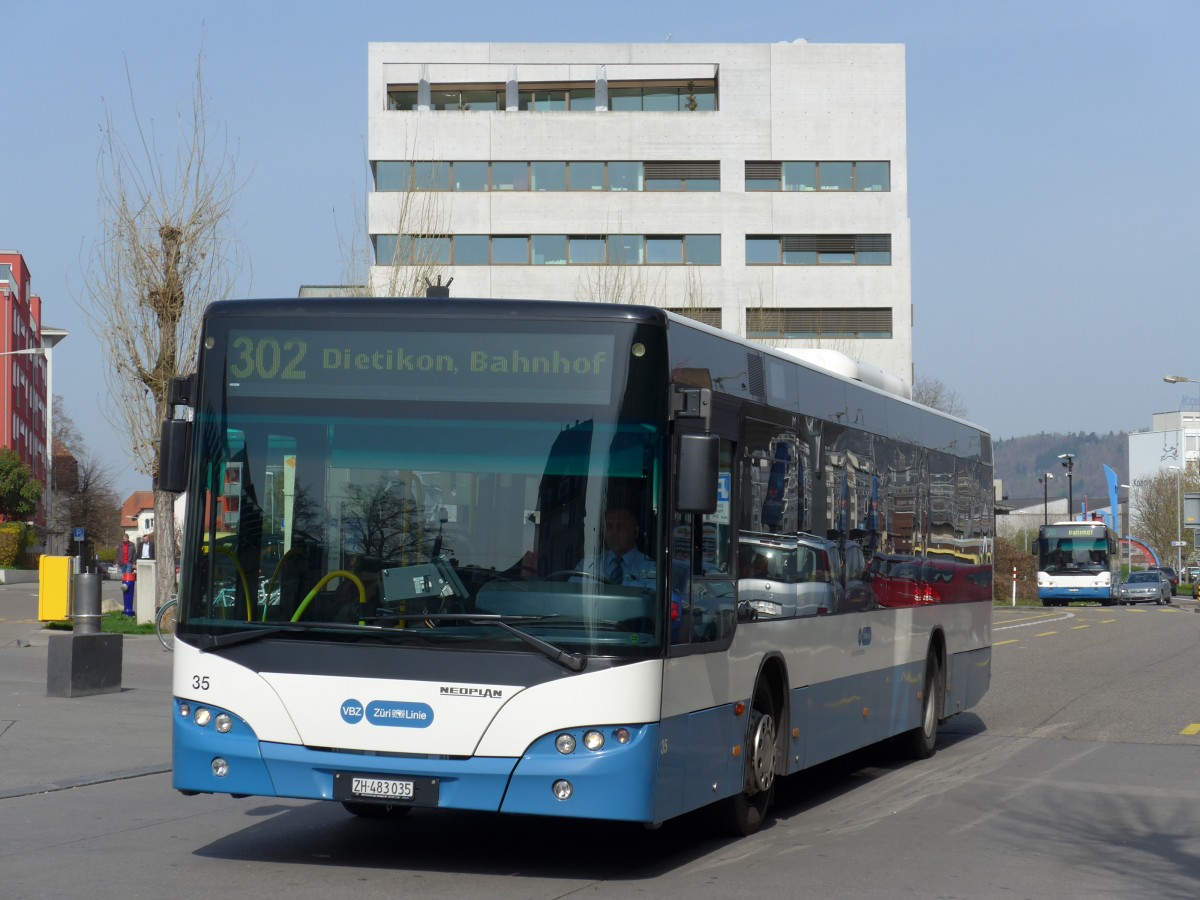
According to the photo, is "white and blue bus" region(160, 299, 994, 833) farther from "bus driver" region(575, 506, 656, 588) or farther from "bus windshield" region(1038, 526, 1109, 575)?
"bus windshield" region(1038, 526, 1109, 575)

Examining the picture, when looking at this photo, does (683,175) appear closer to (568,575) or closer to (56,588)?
(56,588)

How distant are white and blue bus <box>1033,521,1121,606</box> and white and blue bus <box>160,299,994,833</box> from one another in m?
57.9

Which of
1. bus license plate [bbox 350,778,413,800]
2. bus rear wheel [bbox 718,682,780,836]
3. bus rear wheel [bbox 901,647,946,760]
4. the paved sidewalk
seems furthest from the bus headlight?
bus rear wheel [bbox 901,647,946,760]

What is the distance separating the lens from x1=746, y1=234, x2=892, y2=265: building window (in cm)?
5803

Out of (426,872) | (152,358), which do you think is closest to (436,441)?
(426,872)

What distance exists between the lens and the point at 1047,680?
2228cm

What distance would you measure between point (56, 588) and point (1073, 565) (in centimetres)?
4795

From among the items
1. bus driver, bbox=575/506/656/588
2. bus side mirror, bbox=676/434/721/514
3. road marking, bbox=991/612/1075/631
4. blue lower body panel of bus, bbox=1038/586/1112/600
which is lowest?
road marking, bbox=991/612/1075/631

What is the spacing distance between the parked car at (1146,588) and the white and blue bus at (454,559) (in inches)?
2708

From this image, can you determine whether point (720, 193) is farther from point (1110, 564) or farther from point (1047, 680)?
point (1047, 680)

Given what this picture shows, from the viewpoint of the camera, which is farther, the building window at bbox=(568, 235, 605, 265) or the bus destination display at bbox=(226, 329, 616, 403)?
the building window at bbox=(568, 235, 605, 265)

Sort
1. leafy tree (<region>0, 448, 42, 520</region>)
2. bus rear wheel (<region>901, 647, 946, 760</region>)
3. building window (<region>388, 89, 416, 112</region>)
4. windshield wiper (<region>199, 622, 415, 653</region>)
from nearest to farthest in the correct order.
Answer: windshield wiper (<region>199, 622, 415, 653</region>) < bus rear wheel (<region>901, 647, 946, 760</region>) < building window (<region>388, 89, 416, 112</region>) < leafy tree (<region>0, 448, 42, 520</region>)

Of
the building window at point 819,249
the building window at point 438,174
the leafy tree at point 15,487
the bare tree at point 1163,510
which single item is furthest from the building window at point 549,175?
the bare tree at point 1163,510

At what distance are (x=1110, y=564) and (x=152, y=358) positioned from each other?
46432 mm
